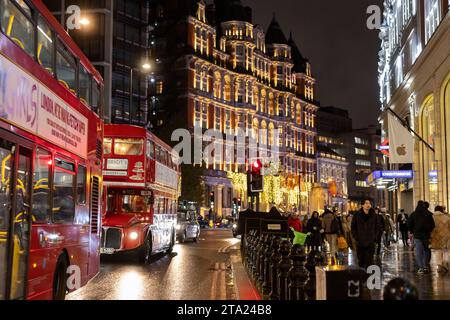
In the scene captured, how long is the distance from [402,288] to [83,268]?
345 inches

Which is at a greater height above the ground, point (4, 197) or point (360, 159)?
point (360, 159)

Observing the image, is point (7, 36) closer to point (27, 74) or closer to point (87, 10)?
Answer: point (27, 74)

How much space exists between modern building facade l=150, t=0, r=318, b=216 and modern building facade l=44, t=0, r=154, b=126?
694 cm

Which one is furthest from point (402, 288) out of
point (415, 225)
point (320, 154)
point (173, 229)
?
point (320, 154)

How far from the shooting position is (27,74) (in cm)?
820

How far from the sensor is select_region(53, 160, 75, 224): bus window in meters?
9.66

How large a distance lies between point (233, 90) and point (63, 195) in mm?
80090

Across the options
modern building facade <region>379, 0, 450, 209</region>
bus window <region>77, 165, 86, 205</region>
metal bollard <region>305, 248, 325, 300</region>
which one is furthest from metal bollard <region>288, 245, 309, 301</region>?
modern building facade <region>379, 0, 450, 209</region>

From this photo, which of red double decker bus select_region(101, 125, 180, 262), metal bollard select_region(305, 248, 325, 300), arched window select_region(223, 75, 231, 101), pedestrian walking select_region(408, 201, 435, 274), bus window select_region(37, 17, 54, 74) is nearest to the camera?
metal bollard select_region(305, 248, 325, 300)

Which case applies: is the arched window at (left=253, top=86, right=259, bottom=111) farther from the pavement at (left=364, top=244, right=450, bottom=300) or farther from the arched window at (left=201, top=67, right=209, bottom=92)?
the pavement at (left=364, top=244, right=450, bottom=300)

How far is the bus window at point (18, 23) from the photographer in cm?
762

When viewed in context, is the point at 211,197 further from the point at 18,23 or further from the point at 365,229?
the point at 18,23

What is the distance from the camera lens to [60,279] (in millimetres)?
10031

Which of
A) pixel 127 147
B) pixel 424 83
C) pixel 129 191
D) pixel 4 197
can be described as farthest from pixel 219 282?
pixel 424 83
